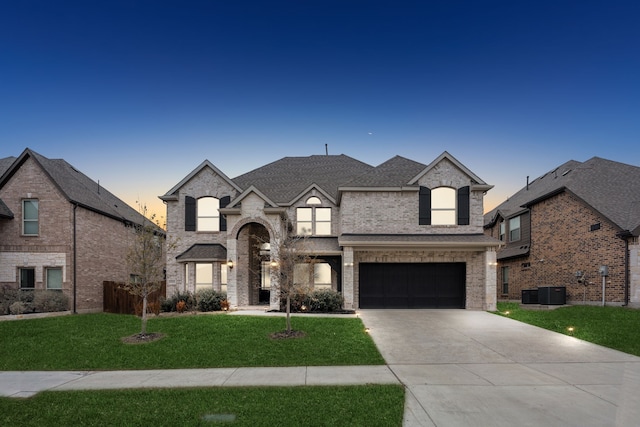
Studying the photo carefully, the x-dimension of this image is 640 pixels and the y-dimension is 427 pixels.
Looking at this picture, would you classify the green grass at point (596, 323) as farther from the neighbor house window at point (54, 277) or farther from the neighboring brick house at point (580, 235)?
the neighbor house window at point (54, 277)

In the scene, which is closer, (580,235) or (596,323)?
(596,323)

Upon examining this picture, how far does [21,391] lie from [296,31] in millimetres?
16803

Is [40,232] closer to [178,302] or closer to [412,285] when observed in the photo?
[178,302]

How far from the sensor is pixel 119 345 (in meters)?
10.4

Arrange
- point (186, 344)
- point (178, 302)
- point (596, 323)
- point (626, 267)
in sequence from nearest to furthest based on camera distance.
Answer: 1. point (186, 344)
2. point (596, 323)
3. point (626, 267)
4. point (178, 302)

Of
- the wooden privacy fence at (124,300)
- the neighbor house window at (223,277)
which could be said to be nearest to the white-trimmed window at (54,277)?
the wooden privacy fence at (124,300)

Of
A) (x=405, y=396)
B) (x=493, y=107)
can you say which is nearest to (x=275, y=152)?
(x=493, y=107)

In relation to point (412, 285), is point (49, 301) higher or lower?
lower

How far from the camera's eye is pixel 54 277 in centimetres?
1745

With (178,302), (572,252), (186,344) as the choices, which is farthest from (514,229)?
(186,344)

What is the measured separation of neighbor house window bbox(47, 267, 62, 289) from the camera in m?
17.4

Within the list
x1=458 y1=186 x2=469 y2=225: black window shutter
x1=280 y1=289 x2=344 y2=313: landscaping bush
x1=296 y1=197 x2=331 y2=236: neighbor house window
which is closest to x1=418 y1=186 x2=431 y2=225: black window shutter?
x1=458 y1=186 x2=469 y2=225: black window shutter

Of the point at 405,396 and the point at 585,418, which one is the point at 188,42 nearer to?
the point at 405,396

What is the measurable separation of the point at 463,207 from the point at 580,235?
677cm
